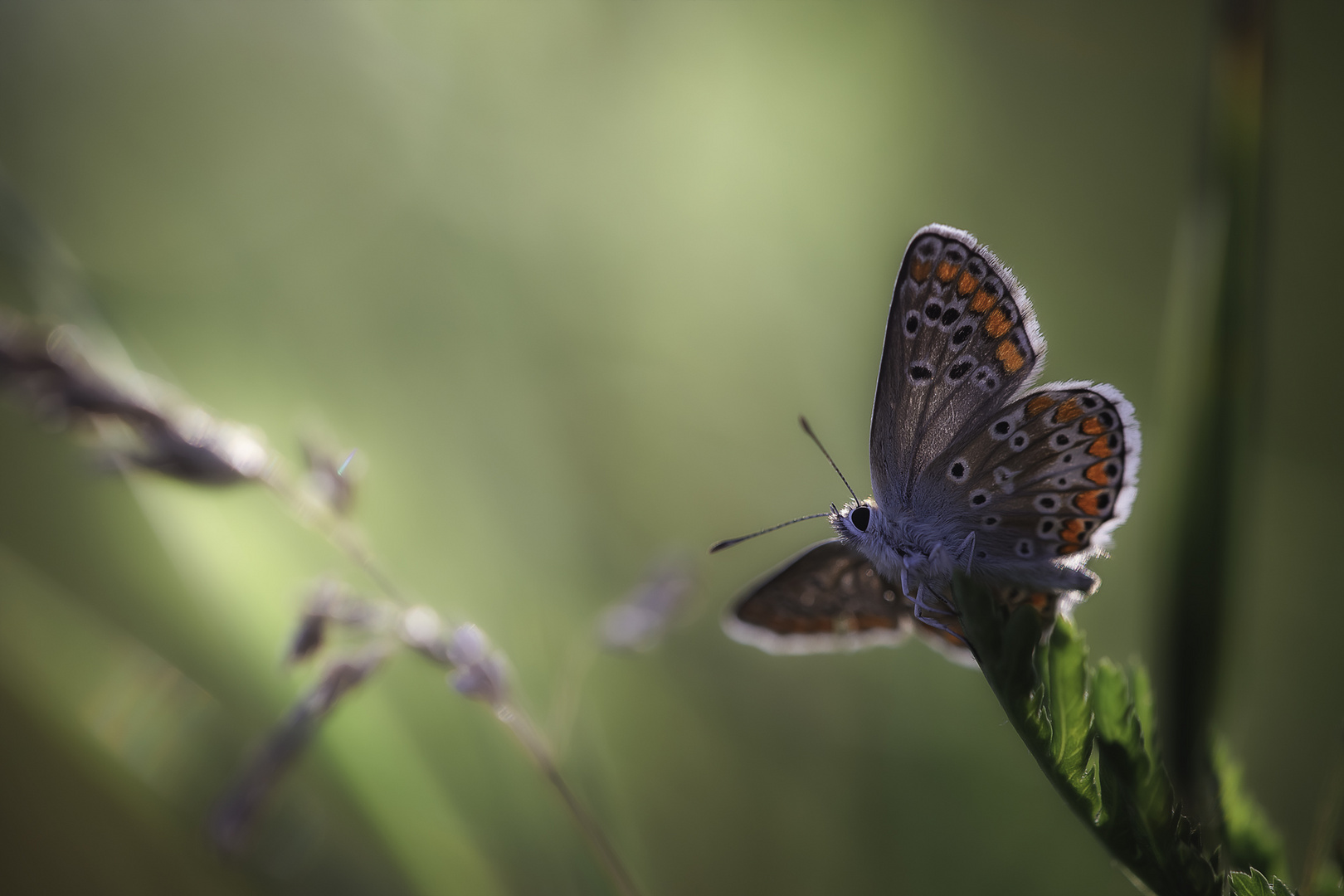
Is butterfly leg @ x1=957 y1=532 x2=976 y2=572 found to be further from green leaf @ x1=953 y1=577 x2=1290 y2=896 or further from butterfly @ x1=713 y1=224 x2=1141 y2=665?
green leaf @ x1=953 y1=577 x2=1290 y2=896

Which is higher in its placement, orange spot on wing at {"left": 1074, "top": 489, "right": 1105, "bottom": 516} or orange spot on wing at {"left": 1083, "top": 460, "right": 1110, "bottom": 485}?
orange spot on wing at {"left": 1083, "top": 460, "right": 1110, "bottom": 485}

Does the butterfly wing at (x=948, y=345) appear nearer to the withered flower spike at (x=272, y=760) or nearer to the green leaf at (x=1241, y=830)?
the green leaf at (x=1241, y=830)

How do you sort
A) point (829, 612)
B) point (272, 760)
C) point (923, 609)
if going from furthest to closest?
point (829, 612) < point (923, 609) < point (272, 760)

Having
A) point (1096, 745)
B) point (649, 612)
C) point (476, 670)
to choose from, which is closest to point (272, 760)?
point (476, 670)

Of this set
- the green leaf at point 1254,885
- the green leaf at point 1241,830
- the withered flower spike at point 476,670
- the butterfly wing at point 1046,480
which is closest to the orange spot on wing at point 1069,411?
the butterfly wing at point 1046,480

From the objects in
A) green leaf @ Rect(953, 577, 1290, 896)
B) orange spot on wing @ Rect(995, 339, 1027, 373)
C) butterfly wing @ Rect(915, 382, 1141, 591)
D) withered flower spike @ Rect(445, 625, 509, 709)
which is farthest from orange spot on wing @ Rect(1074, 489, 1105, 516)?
withered flower spike @ Rect(445, 625, 509, 709)

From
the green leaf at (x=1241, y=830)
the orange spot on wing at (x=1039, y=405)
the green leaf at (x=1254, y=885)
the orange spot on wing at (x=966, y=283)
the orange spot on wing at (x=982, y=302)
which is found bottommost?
the green leaf at (x=1241, y=830)

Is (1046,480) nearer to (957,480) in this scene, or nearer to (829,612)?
(957,480)

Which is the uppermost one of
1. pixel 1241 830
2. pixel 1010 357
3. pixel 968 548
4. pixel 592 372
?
pixel 592 372
